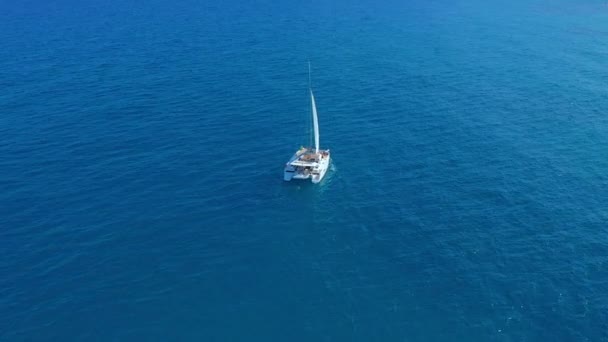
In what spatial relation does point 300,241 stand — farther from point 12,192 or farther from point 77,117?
point 77,117

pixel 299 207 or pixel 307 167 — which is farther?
pixel 307 167

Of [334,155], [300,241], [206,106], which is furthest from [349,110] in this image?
[300,241]

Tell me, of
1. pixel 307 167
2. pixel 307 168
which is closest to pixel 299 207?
pixel 307 168

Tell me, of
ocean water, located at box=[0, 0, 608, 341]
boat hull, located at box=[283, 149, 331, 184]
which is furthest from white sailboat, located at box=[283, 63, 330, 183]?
A: ocean water, located at box=[0, 0, 608, 341]

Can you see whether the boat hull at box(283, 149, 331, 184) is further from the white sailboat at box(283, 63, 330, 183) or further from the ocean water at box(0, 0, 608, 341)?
the ocean water at box(0, 0, 608, 341)

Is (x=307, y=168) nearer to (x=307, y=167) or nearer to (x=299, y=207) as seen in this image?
(x=307, y=167)

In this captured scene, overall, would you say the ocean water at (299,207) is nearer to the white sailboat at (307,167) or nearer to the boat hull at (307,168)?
the boat hull at (307,168)

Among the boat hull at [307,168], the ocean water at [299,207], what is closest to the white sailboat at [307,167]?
the boat hull at [307,168]

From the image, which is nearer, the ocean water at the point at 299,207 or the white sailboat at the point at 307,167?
the ocean water at the point at 299,207
